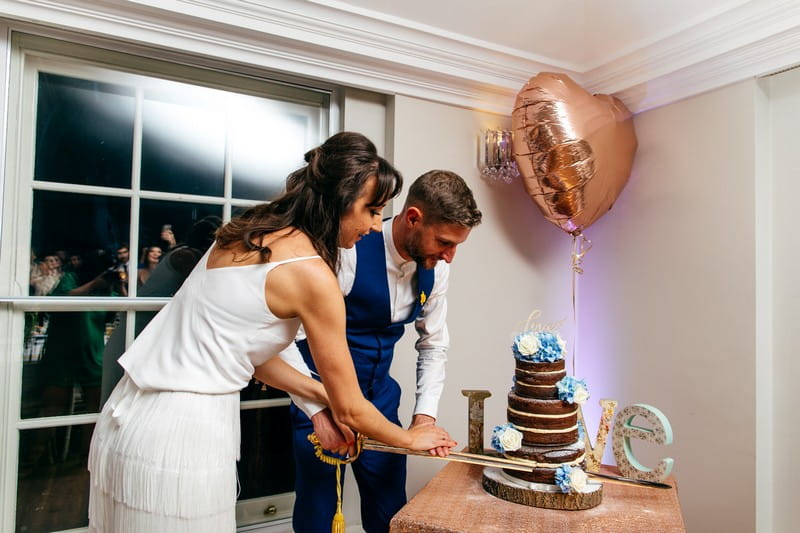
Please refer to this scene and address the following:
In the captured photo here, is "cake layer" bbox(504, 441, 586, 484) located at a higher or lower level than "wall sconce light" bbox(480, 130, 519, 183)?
lower

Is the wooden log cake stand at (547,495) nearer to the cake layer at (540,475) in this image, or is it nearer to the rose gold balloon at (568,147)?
the cake layer at (540,475)

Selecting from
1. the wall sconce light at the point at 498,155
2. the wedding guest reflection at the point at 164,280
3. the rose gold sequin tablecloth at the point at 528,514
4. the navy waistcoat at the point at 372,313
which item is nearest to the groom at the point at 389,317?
the navy waistcoat at the point at 372,313

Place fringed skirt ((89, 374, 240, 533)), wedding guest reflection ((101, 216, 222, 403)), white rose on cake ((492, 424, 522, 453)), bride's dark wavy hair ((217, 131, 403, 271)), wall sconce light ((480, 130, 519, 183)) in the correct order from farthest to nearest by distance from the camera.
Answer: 1. wall sconce light ((480, 130, 519, 183))
2. wedding guest reflection ((101, 216, 222, 403))
3. white rose on cake ((492, 424, 522, 453))
4. bride's dark wavy hair ((217, 131, 403, 271))
5. fringed skirt ((89, 374, 240, 533))

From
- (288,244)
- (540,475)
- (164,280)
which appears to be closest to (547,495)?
(540,475)

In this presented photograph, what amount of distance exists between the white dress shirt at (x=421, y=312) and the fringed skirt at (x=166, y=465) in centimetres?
46

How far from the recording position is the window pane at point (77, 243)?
6.42ft

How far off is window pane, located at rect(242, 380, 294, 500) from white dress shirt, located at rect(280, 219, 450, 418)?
0.67 meters

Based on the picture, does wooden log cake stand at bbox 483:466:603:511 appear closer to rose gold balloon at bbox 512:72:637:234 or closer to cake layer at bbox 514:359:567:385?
cake layer at bbox 514:359:567:385

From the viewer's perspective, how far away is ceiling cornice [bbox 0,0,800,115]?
77.2 inches

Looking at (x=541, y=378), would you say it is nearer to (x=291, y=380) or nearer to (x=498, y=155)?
(x=291, y=380)

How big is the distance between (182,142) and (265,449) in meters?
1.28

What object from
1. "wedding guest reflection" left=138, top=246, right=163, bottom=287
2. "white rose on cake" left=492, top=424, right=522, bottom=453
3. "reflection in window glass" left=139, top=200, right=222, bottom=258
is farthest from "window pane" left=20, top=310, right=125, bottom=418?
"white rose on cake" left=492, top=424, right=522, bottom=453

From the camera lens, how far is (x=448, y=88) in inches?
102

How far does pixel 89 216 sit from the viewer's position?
79.7 inches
